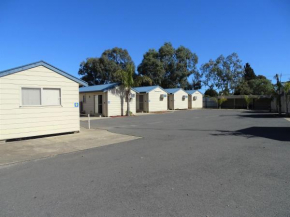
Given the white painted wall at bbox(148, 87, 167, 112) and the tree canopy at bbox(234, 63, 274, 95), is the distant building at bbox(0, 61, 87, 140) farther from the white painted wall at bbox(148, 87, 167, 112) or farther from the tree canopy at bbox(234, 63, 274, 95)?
the tree canopy at bbox(234, 63, 274, 95)

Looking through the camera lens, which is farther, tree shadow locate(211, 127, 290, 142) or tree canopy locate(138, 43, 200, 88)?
tree canopy locate(138, 43, 200, 88)

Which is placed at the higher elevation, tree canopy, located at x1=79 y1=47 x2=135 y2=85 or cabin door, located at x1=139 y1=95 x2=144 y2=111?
tree canopy, located at x1=79 y1=47 x2=135 y2=85

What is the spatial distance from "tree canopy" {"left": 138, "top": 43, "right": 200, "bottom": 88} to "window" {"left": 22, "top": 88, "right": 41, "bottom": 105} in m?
37.8

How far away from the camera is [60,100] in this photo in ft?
35.7

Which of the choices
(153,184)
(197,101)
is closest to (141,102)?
(197,101)

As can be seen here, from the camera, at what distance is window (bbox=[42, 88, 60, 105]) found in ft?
33.8

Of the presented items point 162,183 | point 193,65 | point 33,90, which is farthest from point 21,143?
point 193,65

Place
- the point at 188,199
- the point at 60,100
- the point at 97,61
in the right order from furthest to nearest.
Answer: the point at 97,61
the point at 60,100
the point at 188,199

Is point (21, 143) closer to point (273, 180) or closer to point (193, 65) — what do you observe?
point (273, 180)

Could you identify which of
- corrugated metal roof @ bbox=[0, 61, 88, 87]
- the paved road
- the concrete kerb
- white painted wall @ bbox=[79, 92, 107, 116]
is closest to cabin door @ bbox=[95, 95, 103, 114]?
white painted wall @ bbox=[79, 92, 107, 116]

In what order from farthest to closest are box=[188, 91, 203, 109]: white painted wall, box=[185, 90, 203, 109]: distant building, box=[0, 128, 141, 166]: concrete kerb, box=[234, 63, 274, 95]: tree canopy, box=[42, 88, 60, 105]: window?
box=[234, 63, 274, 95]: tree canopy < box=[188, 91, 203, 109]: white painted wall < box=[185, 90, 203, 109]: distant building < box=[42, 88, 60, 105]: window < box=[0, 128, 141, 166]: concrete kerb

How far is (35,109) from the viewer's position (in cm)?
995

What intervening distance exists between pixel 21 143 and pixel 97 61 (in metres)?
40.3

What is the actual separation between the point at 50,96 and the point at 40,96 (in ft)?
1.58
